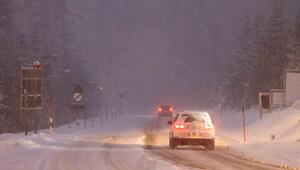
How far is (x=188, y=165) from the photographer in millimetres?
20000

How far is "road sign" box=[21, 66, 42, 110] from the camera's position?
3591cm

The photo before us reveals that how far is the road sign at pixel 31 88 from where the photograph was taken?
3591 cm

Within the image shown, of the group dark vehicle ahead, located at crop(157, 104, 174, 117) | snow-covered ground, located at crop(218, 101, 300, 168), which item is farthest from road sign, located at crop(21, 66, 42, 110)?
dark vehicle ahead, located at crop(157, 104, 174, 117)

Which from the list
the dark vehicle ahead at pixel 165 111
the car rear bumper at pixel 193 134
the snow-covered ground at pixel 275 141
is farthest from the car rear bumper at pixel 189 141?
the dark vehicle ahead at pixel 165 111

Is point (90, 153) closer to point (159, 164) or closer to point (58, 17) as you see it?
point (159, 164)

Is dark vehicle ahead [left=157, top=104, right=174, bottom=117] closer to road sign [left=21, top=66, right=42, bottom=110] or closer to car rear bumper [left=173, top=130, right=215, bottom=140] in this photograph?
road sign [left=21, top=66, right=42, bottom=110]

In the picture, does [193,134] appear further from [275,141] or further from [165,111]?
[165,111]

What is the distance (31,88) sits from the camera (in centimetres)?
3625

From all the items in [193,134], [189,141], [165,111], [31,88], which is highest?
[31,88]

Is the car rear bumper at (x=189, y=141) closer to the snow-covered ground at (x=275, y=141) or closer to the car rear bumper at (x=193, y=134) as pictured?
the car rear bumper at (x=193, y=134)

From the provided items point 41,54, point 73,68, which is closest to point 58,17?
point 73,68

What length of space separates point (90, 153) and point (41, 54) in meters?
57.0

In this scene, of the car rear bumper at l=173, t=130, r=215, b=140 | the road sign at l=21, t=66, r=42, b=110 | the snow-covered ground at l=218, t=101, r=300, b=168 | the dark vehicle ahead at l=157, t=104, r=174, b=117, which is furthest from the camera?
the dark vehicle ahead at l=157, t=104, r=174, b=117

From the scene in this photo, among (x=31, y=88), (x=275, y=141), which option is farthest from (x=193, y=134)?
(x=31, y=88)
